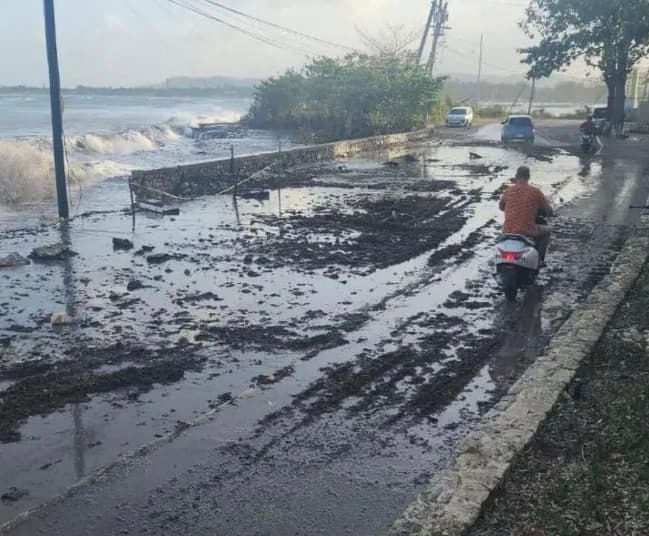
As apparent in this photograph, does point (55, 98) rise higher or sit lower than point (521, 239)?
higher

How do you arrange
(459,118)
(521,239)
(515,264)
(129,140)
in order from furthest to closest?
(459,118) < (129,140) < (521,239) < (515,264)

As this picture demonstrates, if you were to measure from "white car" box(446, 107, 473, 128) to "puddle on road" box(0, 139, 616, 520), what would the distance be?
36445mm

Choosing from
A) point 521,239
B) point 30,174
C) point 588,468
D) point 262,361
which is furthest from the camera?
point 30,174

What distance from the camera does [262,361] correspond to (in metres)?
6.57

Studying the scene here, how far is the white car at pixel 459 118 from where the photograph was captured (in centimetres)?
5009

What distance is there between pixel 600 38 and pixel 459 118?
13.0 metres

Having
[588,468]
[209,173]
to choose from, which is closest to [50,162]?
[209,173]

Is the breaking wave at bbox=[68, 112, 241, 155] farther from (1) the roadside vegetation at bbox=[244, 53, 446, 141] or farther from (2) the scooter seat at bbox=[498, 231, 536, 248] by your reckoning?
(2) the scooter seat at bbox=[498, 231, 536, 248]

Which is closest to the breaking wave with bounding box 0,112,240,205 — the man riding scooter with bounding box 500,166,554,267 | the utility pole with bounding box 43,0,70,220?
the utility pole with bounding box 43,0,70,220

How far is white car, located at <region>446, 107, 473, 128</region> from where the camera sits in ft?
164

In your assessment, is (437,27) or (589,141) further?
(437,27)

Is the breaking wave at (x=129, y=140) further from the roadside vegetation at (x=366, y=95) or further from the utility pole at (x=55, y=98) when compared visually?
the utility pole at (x=55, y=98)

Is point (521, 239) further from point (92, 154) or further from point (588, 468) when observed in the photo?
point (92, 154)

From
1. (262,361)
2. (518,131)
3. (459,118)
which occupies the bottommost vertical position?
(262,361)
